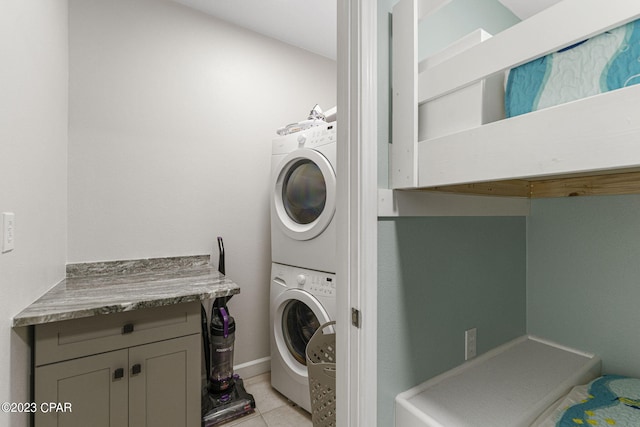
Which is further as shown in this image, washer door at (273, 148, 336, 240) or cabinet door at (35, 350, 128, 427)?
washer door at (273, 148, 336, 240)

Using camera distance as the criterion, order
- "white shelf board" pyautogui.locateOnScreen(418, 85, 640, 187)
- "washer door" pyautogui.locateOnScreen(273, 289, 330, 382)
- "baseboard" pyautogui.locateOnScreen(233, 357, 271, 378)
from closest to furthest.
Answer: "white shelf board" pyautogui.locateOnScreen(418, 85, 640, 187)
"washer door" pyautogui.locateOnScreen(273, 289, 330, 382)
"baseboard" pyautogui.locateOnScreen(233, 357, 271, 378)

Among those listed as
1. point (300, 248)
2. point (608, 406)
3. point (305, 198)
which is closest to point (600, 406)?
point (608, 406)

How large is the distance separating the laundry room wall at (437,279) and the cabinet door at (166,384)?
100 centimetres

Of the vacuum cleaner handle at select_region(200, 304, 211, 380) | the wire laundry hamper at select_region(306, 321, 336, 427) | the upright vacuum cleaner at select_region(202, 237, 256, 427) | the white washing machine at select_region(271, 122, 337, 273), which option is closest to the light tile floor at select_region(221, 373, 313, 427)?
the upright vacuum cleaner at select_region(202, 237, 256, 427)

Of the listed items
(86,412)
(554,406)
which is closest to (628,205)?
(554,406)

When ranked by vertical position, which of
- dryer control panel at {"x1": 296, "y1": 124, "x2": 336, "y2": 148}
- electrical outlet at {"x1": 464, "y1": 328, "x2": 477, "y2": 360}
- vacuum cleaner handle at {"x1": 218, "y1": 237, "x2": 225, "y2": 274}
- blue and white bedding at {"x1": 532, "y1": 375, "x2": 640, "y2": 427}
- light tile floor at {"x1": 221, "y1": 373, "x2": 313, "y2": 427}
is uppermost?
dryer control panel at {"x1": 296, "y1": 124, "x2": 336, "y2": 148}

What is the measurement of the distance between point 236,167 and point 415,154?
159 centimetres

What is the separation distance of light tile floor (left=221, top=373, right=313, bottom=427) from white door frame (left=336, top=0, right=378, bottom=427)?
1003mm

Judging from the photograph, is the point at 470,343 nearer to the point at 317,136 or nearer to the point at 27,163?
the point at 317,136

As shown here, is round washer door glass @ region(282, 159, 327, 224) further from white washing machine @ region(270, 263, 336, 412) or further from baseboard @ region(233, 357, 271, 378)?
baseboard @ region(233, 357, 271, 378)

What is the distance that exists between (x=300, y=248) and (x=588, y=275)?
54.8 inches

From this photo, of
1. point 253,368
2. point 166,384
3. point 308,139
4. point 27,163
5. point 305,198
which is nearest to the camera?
point 27,163

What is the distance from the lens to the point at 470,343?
1.14 m

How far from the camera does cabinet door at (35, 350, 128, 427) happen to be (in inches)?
45.2
